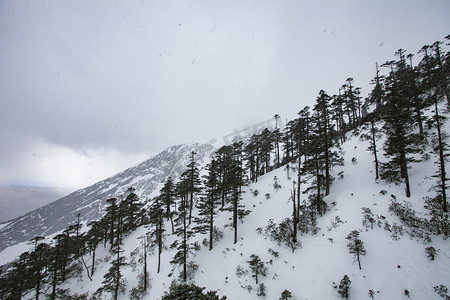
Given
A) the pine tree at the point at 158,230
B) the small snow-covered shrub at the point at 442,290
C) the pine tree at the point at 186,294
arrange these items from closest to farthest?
the pine tree at the point at 186,294
the small snow-covered shrub at the point at 442,290
the pine tree at the point at 158,230

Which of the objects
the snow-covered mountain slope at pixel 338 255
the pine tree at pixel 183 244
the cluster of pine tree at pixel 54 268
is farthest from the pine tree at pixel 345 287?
the cluster of pine tree at pixel 54 268

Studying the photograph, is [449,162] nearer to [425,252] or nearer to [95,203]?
[425,252]

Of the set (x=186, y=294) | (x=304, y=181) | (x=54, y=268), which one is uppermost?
(x=304, y=181)

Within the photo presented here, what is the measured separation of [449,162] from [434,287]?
1378 cm

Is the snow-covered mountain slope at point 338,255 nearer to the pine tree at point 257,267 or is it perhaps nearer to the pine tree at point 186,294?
the pine tree at point 257,267

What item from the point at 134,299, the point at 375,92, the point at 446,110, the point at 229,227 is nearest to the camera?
the point at 134,299

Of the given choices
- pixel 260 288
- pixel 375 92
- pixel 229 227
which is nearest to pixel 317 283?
pixel 260 288

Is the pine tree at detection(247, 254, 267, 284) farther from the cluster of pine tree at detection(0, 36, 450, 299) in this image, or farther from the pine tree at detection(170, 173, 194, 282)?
the pine tree at detection(170, 173, 194, 282)

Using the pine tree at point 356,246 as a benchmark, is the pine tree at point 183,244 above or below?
below

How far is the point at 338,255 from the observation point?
1412 centimetres

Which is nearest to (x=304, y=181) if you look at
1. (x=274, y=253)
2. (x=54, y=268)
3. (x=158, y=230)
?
(x=274, y=253)

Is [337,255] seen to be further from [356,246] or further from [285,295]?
[285,295]

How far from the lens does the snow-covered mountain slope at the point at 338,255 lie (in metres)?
11.2

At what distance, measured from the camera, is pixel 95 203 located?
199375 millimetres
